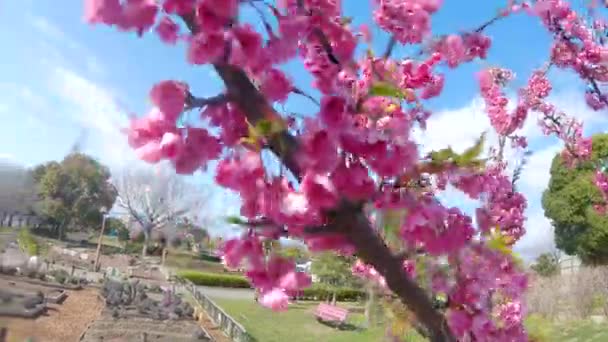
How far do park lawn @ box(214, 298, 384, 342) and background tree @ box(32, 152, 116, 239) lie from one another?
67.1ft

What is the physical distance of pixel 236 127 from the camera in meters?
1.12

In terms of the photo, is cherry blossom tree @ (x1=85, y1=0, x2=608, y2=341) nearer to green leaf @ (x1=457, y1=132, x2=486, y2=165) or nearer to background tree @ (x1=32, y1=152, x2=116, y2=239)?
green leaf @ (x1=457, y1=132, x2=486, y2=165)

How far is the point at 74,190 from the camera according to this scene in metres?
35.8

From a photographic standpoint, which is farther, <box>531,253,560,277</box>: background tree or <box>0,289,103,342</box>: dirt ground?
<box>531,253,560,277</box>: background tree

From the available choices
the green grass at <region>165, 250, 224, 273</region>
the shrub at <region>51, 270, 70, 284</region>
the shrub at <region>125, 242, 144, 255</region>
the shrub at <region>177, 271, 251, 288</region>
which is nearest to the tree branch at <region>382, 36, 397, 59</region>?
the shrub at <region>51, 270, 70, 284</region>

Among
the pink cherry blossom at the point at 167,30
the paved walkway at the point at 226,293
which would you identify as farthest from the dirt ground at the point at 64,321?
the pink cherry blossom at the point at 167,30

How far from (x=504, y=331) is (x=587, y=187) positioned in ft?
80.2

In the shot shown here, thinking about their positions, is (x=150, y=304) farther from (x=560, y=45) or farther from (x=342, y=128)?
(x=342, y=128)

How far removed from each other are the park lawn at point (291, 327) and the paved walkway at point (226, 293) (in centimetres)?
360

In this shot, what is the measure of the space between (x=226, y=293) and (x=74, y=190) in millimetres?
16841

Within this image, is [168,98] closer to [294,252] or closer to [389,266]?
[294,252]

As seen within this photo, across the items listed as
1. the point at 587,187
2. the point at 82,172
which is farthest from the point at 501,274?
the point at 82,172

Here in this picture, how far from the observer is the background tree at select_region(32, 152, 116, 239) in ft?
114

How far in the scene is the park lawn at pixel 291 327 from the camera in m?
12.5
